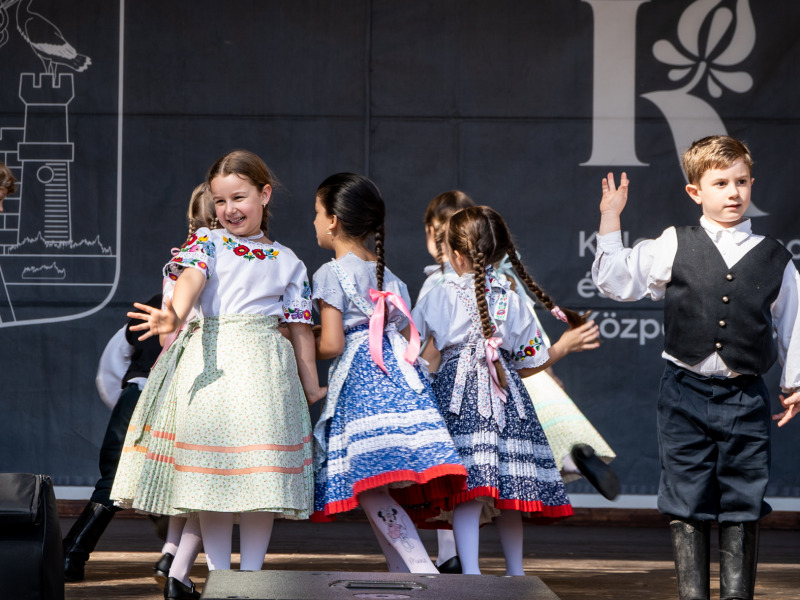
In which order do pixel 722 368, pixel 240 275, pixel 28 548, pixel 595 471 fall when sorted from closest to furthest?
pixel 28 548
pixel 722 368
pixel 240 275
pixel 595 471

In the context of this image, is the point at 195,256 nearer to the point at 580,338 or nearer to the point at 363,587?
the point at 580,338

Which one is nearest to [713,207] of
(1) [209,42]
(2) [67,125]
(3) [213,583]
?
(3) [213,583]

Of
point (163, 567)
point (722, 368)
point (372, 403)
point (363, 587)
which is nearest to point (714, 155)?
point (722, 368)

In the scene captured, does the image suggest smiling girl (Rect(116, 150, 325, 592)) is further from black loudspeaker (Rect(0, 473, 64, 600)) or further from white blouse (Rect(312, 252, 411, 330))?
black loudspeaker (Rect(0, 473, 64, 600))

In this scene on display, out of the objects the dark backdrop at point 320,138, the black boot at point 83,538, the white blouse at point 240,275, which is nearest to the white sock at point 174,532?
the black boot at point 83,538

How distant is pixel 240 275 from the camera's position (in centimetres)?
317

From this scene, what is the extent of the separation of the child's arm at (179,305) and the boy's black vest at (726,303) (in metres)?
1.32

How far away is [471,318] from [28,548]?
1.67 metres

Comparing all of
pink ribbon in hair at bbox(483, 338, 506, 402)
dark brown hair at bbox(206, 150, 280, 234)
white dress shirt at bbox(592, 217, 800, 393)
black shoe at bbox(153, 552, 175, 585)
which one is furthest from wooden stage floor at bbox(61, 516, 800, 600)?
dark brown hair at bbox(206, 150, 280, 234)

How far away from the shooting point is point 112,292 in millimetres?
4977

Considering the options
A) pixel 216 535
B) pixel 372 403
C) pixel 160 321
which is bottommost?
pixel 216 535

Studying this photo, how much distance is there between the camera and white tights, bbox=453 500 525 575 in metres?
3.42

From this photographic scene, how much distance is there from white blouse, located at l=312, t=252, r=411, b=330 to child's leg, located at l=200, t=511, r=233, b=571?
0.71m

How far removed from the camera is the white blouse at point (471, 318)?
3.57m
